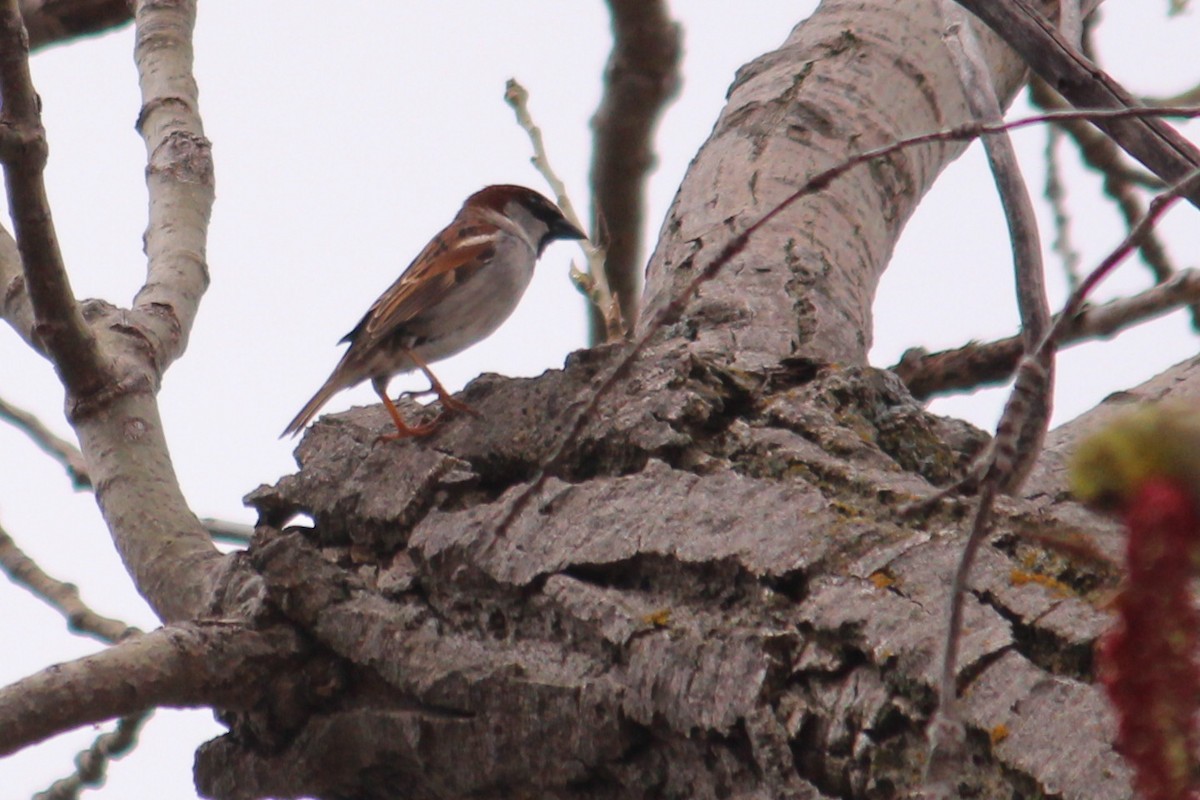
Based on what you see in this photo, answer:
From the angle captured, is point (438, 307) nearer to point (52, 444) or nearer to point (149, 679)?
point (52, 444)

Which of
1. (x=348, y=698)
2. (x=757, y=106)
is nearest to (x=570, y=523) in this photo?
(x=348, y=698)

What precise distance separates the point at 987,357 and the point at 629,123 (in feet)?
5.43

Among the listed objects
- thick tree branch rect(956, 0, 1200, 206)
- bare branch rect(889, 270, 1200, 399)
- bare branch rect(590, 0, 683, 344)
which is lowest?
thick tree branch rect(956, 0, 1200, 206)

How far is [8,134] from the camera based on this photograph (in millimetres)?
2170

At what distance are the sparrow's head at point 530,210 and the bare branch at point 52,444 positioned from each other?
2.55 metres

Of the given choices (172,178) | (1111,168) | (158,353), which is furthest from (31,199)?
(1111,168)

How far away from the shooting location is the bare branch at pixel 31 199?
215 centimetres

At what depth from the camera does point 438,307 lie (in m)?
4.66

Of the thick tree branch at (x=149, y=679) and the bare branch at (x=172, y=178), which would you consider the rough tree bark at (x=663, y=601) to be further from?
the bare branch at (x=172, y=178)

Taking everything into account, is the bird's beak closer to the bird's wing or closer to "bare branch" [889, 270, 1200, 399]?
the bird's wing

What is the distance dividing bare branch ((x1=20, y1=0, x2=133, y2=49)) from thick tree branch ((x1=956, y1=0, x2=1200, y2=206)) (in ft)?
12.2

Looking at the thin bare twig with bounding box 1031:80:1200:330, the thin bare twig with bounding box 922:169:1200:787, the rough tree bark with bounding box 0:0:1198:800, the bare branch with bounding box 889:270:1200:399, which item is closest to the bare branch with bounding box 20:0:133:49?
the rough tree bark with bounding box 0:0:1198:800

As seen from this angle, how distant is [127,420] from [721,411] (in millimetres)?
1348

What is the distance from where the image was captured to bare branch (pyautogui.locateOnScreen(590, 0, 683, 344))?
4594 mm
